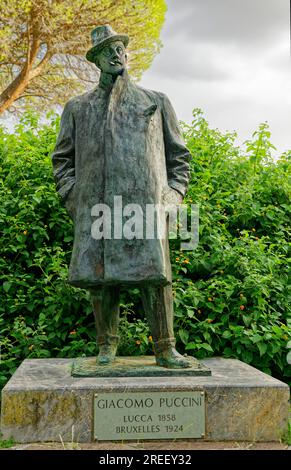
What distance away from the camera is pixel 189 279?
5309mm

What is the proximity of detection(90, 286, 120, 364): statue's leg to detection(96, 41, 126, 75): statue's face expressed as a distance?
1.37 metres

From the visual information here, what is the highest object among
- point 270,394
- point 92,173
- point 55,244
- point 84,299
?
point 92,173

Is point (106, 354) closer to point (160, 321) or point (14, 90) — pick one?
point (160, 321)

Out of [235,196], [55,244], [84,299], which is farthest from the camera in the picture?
[235,196]

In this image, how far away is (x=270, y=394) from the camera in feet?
11.4

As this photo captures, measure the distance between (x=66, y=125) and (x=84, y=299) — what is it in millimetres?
1641

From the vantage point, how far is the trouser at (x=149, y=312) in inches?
150

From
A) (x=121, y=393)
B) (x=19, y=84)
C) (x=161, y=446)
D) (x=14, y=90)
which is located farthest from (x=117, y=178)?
(x=19, y=84)

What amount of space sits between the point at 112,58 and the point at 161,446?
2333 mm

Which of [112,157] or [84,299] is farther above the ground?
[112,157]

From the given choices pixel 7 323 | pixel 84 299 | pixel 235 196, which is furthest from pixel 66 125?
pixel 235 196

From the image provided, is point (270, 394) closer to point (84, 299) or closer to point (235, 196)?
point (84, 299)

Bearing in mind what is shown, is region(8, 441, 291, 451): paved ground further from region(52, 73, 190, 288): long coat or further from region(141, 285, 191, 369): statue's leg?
region(52, 73, 190, 288): long coat

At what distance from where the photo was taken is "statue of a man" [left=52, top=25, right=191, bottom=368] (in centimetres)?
369
